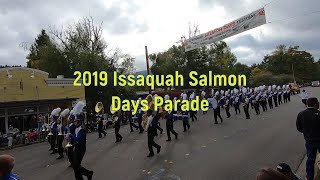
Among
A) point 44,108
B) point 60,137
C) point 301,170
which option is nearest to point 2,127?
point 44,108

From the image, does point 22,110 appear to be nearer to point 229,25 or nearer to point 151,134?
point 151,134

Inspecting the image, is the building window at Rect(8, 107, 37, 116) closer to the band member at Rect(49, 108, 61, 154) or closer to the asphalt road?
the asphalt road

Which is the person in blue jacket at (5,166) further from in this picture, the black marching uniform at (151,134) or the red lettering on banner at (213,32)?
the red lettering on banner at (213,32)

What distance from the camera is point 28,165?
12.1m

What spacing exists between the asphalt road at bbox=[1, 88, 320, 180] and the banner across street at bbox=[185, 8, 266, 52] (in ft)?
15.5

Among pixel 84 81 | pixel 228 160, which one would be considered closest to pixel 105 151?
pixel 228 160

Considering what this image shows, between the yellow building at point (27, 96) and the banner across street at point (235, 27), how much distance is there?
12.9m

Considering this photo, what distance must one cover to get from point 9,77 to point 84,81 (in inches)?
375

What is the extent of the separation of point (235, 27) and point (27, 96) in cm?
1580

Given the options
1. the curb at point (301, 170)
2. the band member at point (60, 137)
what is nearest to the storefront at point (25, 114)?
the band member at point (60, 137)

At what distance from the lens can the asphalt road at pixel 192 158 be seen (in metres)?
8.60

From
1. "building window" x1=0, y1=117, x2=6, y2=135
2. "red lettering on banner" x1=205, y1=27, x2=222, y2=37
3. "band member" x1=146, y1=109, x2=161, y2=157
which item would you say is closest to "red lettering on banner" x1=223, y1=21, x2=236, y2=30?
"red lettering on banner" x1=205, y1=27, x2=222, y2=37

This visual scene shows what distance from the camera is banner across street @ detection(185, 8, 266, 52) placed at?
1320 centimetres

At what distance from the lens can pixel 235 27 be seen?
47.0 ft
